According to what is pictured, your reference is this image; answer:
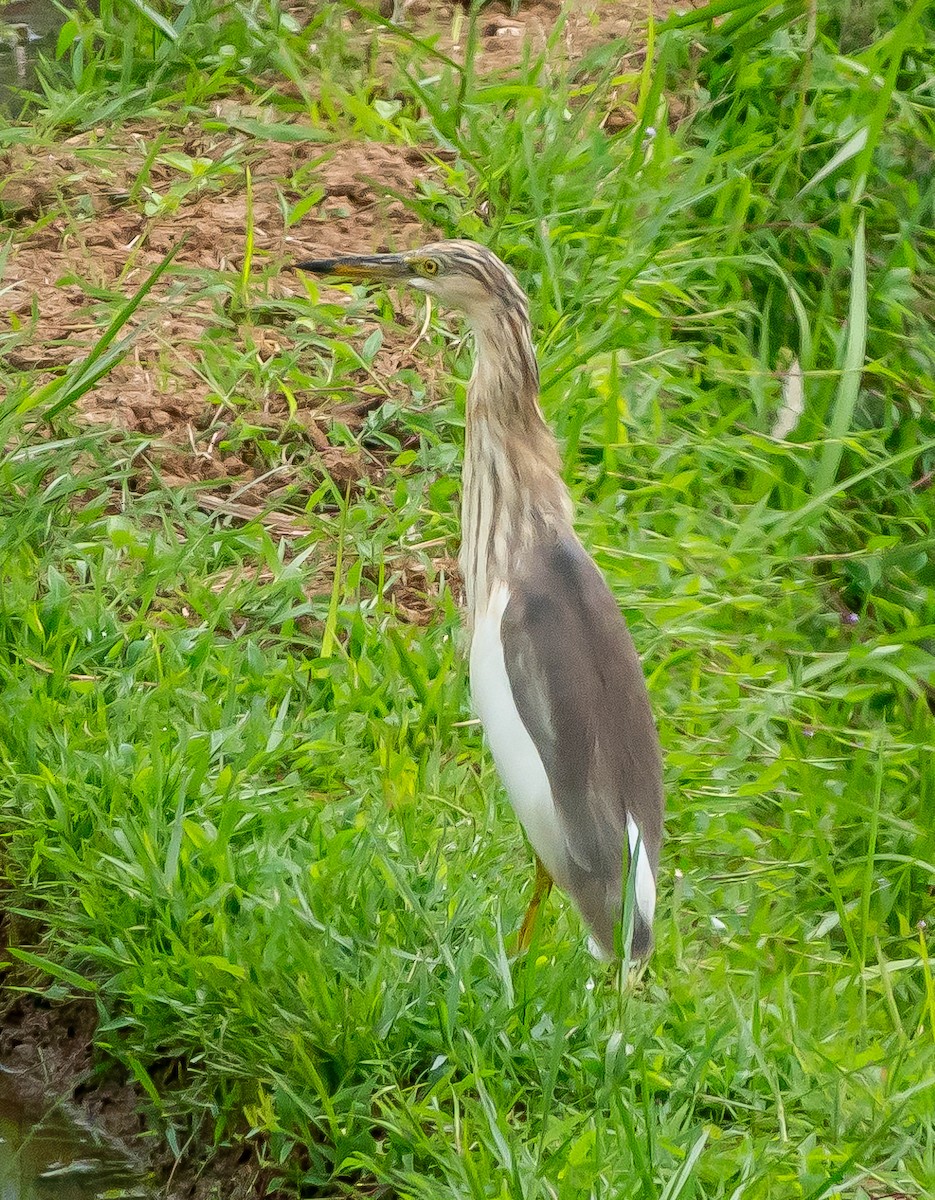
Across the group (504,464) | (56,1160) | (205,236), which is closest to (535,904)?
(504,464)

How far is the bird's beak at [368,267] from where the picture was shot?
3.82 m

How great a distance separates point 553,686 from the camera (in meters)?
3.33

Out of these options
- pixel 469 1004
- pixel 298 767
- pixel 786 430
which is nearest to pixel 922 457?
pixel 786 430

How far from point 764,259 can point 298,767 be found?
236 centimetres

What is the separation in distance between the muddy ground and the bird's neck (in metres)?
0.82

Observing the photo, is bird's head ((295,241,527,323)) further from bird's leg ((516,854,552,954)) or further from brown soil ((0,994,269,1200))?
brown soil ((0,994,269,1200))

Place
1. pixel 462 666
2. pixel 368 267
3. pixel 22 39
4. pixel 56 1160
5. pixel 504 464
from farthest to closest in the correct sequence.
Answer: pixel 22 39
pixel 462 666
pixel 368 267
pixel 504 464
pixel 56 1160

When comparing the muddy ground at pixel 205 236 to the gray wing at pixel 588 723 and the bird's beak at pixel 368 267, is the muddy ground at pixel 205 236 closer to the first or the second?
the bird's beak at pixel 368 267

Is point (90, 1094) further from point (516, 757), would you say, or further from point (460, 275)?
point (460, 275)

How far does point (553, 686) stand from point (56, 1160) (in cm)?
126

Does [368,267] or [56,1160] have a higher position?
[368,267]

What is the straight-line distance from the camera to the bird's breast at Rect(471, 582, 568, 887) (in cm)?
330

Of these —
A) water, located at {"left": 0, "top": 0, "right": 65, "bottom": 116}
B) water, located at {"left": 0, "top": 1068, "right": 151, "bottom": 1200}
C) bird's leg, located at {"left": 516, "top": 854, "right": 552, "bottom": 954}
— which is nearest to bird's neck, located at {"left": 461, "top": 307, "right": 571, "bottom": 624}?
bird's leg, located at {"left": 516, "top": 854, "right": 552, "bottom": 954}

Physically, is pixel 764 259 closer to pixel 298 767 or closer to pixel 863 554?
pixel 863 554
